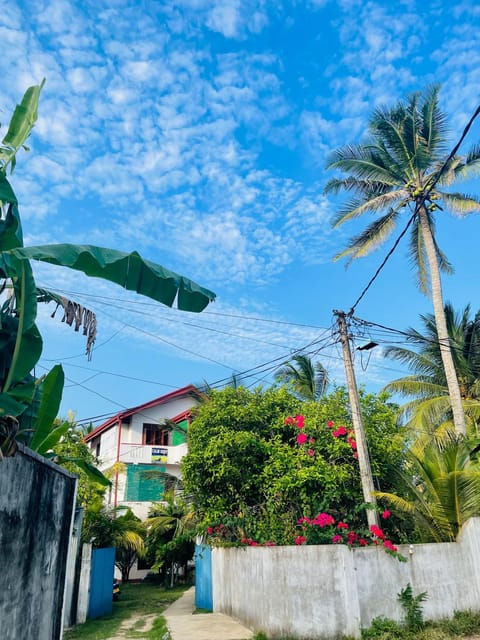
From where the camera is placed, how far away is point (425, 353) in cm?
2077

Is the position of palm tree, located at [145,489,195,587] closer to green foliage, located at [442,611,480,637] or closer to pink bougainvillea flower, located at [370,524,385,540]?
pink bougainvillea flower, located at [370,524,385,540]

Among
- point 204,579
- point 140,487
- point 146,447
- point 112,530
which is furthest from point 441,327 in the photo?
point 140,487

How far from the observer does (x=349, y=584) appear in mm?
8406

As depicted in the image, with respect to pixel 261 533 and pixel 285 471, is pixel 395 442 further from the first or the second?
pixel 261 533

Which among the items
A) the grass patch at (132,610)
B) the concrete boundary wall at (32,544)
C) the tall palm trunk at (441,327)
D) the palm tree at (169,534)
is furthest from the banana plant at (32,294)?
the palm tree at (169,534)

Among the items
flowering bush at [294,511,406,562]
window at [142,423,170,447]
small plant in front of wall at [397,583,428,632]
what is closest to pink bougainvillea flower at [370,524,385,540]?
flowering bush at [294,511,406,562]

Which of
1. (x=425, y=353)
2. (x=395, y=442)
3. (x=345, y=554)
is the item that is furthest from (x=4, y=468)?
(x=425, y=353)

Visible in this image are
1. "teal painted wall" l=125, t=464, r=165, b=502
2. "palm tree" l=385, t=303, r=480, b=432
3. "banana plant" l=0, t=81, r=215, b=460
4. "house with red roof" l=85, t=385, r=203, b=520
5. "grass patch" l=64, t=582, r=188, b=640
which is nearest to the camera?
"banana plant" l=0, t=81, r=215, b=460

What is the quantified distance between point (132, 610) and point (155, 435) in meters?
11.9

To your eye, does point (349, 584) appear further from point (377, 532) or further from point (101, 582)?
point (101, 582)

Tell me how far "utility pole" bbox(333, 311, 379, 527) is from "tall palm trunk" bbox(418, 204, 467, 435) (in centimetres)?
451

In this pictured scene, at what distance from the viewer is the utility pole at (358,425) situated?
976 cm

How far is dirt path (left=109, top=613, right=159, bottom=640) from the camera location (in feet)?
35.9

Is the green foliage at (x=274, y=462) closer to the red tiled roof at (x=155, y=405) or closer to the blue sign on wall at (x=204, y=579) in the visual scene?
the blue sign on wall at (x=204, y=579)
